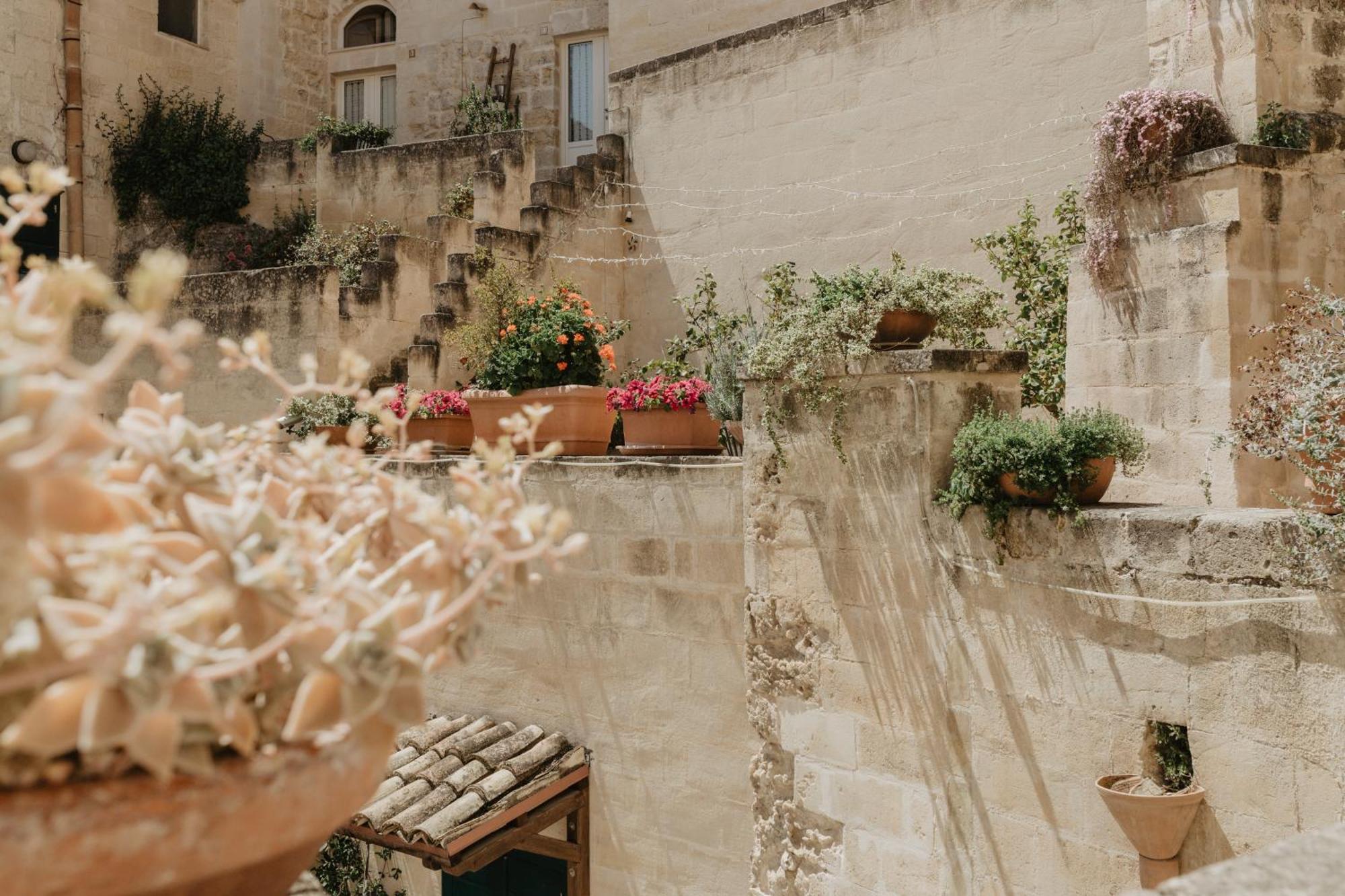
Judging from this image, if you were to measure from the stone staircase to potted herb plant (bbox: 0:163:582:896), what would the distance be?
8189mm

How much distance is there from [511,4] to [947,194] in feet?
28.0

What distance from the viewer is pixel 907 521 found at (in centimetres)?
452

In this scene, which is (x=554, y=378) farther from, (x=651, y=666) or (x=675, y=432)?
(x=651, y=666)

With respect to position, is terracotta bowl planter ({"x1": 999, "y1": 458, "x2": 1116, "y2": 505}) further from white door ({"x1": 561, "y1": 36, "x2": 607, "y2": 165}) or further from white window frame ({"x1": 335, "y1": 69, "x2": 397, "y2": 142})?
white window frame ({"x1": 335, "y1": 69, "x2": 397, "y2": 142})

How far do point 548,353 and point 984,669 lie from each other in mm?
3364

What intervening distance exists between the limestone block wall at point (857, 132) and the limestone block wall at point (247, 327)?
2700 mm

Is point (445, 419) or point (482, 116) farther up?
point (482, 116)

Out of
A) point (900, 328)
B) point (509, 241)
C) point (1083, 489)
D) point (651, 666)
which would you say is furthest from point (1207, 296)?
point (509, 241)

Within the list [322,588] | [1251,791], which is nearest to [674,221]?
[1251,791]

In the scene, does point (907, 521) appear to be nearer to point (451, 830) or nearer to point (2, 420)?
point (451, 830)

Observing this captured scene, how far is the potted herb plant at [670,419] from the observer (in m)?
6.12

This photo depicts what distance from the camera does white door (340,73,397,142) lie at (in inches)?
617

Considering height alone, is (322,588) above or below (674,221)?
below

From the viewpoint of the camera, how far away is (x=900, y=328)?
4.69 metres
